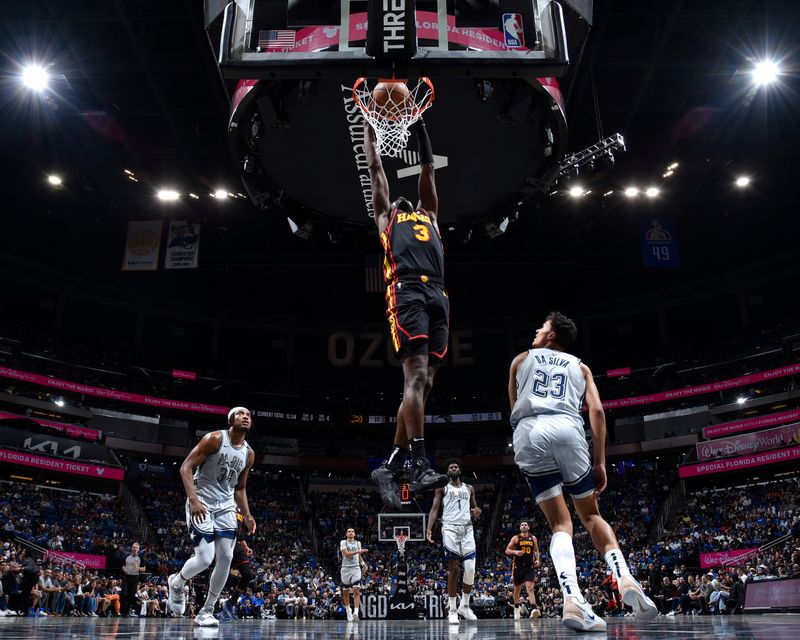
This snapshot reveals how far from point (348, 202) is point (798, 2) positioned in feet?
41.6

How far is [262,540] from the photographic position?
29.1 meters

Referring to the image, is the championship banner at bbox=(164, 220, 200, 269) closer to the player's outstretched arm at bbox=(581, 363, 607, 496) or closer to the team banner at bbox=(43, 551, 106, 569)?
the team banner at bbox=(43, 551, 106, 569)

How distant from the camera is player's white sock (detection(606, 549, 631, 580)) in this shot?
13.9 ft

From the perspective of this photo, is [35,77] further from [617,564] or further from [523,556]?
[617,564]

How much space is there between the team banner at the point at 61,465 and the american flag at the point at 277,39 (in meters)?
25.3

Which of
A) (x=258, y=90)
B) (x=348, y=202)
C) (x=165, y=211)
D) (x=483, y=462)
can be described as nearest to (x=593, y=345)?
(x=483, y=462)

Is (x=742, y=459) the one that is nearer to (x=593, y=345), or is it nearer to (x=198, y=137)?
(x=593, y=345)

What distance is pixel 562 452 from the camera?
14.9ft

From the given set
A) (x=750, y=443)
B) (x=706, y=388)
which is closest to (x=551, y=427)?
(x=750, y=443)

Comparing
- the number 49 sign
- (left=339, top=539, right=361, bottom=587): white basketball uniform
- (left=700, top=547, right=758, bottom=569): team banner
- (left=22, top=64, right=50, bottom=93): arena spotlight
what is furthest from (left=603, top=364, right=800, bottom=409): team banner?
(left=22, top=64, right=50, bottom=93): arena spotlight

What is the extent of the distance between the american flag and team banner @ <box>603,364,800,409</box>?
29.7 m

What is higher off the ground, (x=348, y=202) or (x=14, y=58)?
(x=14, y=58)

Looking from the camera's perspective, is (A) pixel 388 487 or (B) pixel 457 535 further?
(B) pixel 457 535

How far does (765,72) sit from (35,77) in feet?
68.6
